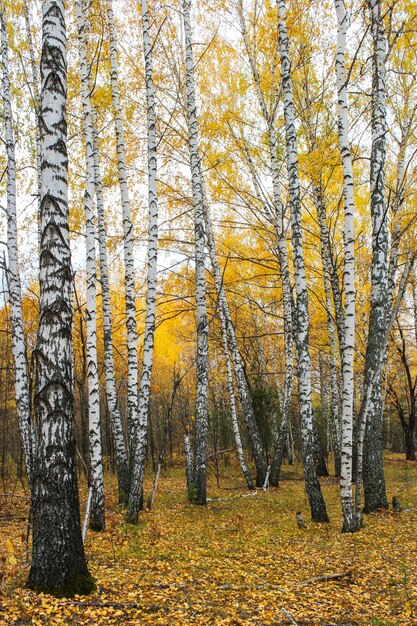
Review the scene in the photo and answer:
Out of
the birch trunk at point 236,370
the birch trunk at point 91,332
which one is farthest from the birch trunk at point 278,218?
the birch trunk at point 91,332

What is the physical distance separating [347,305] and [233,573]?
3.72m

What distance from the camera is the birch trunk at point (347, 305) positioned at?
20.6 feet

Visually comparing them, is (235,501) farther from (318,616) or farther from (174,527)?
(318,616)

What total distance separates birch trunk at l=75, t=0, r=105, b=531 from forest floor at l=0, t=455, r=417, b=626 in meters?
0.52

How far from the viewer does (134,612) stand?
3.69m

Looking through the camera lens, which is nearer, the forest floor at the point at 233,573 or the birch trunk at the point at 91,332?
the forest floor at the point at 233,573

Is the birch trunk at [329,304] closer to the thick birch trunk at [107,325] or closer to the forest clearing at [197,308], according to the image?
the forest clearing at [197,308]

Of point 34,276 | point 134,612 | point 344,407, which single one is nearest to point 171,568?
point 134,612

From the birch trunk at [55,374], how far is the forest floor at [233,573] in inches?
9.6

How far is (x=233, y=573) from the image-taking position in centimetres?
492

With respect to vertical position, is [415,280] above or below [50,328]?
above

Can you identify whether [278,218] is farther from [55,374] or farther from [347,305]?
[55,374]

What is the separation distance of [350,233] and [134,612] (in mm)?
5284

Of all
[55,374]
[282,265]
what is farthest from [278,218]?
[55,374]
